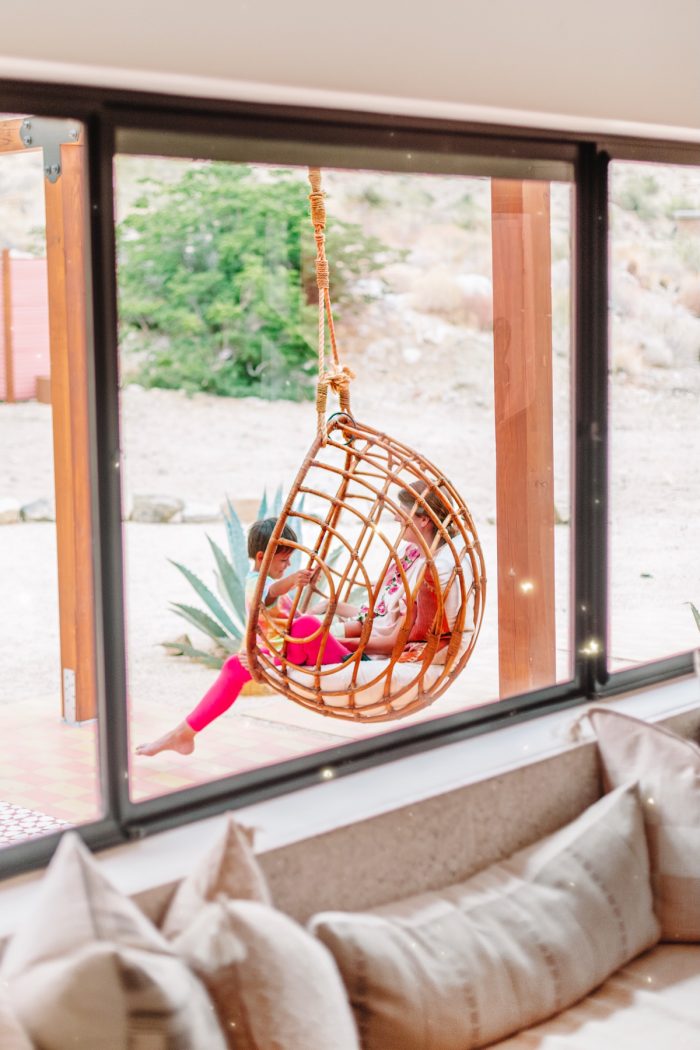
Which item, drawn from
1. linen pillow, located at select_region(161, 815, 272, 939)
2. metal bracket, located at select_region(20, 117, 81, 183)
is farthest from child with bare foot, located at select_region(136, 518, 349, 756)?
metal bracket, located at select_region(20, 117, 81, 183)

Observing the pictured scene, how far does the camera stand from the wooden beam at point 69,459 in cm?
307

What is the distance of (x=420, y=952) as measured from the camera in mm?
2084

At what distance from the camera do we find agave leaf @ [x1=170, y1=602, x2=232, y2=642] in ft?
11.0

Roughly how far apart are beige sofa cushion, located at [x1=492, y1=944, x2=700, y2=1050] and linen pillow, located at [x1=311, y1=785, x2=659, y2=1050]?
3 centimetres

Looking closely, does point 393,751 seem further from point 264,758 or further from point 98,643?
point 98,643

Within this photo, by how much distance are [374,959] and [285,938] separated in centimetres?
23

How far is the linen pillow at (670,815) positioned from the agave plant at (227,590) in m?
1.22

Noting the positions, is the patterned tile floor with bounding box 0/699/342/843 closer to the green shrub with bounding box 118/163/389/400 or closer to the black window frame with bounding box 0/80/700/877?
the black window frame with bounding box 0/80/700/877

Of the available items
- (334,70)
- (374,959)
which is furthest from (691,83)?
(374,959)

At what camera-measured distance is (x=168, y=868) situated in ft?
6.59

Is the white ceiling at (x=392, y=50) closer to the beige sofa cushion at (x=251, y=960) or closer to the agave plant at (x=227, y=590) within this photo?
the beige sofa cushion at (x=251, y=960)

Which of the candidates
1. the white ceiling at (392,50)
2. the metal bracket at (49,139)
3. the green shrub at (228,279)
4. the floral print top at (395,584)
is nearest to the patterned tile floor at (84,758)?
the floral print top at (395,584)

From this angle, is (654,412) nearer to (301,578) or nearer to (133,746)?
(301,578)

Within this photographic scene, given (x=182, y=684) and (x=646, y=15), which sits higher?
(x=646, y=15)
